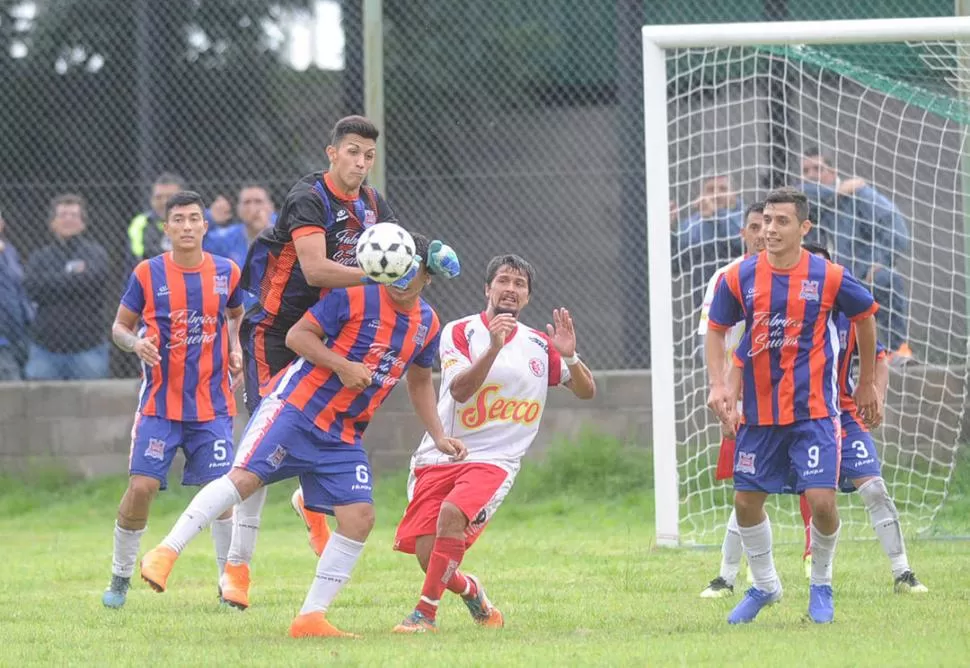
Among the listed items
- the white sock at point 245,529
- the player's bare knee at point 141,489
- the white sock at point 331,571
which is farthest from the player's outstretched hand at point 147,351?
the white sock at point 331,571

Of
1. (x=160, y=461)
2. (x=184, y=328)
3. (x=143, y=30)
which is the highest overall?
(x=143, y=30)

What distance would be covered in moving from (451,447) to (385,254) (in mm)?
951

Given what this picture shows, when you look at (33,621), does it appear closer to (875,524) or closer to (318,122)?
(875,524)

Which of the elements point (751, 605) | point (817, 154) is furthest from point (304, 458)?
point (817, 154)

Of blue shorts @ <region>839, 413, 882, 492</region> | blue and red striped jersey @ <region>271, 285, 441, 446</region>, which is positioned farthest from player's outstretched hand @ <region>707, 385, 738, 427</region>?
blue shorts @ <region>839, 413, 882, 492</region>

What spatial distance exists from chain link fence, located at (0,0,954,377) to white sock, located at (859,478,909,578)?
406 cm

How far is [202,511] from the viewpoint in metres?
6.27

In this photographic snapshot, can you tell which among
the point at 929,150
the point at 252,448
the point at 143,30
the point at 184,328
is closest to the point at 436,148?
the point at 143,30

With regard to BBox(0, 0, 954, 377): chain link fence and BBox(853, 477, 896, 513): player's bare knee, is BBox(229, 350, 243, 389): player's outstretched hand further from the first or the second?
BBox(0, 0, 954, 377): chain link fence

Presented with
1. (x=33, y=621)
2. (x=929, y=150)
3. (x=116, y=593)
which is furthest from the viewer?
(x=929, y=150)

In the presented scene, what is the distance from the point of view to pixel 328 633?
249 inches

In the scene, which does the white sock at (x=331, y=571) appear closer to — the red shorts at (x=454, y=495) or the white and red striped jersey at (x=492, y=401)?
the red shorts at (x=454, y=495)

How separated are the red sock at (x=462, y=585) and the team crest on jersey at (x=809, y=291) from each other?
5.99 ft

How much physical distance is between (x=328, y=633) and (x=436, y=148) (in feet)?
20.3
